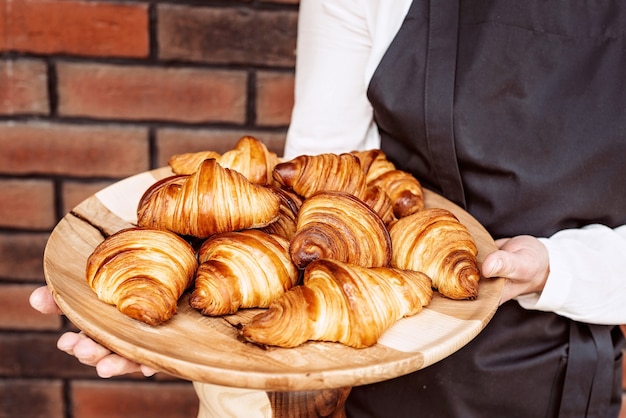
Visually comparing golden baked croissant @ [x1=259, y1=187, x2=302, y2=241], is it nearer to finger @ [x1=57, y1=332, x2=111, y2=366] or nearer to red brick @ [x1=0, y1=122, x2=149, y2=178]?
finger @ [x1=57, y1=332, x2=111, y2=366]

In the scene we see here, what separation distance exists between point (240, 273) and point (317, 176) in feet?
0.63

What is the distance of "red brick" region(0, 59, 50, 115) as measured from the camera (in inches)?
46.6

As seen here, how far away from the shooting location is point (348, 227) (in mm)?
676

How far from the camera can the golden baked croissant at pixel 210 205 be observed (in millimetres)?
678

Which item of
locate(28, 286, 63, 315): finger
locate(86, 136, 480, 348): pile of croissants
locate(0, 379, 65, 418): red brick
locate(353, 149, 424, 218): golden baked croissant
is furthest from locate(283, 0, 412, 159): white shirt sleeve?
locate(0, 379, 65, 418): red brick

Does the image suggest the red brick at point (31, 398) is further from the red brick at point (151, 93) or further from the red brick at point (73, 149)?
the red brick at point (151, 93)

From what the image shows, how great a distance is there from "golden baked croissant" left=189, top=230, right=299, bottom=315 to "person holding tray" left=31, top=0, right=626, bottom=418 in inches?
11.5

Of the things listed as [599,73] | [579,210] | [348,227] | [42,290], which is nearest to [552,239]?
[579,210]

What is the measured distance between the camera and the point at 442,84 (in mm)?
862

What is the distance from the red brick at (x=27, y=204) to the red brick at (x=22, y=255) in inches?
0.9

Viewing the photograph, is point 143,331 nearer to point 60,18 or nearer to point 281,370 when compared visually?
point 281,370

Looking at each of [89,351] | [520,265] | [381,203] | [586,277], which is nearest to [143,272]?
[89,351]

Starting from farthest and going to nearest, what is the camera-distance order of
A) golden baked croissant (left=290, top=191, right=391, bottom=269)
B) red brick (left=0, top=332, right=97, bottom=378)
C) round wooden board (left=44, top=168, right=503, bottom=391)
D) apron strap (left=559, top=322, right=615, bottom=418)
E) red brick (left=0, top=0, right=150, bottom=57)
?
1. red brick (left=0, top=332, right=97, bottom=378)
2. red brick (left=0, top=0, right=150, bottom=57)
3. apron strap (left=559, top=322, right=615, bottom=418)
4. golden baked croissant (left=290, top=191, right=391, bottom=269)
5. round wooden board (left=44, top=168, right=503, bottom=391)

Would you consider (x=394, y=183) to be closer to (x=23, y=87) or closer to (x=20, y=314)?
(x=23, y=87)
